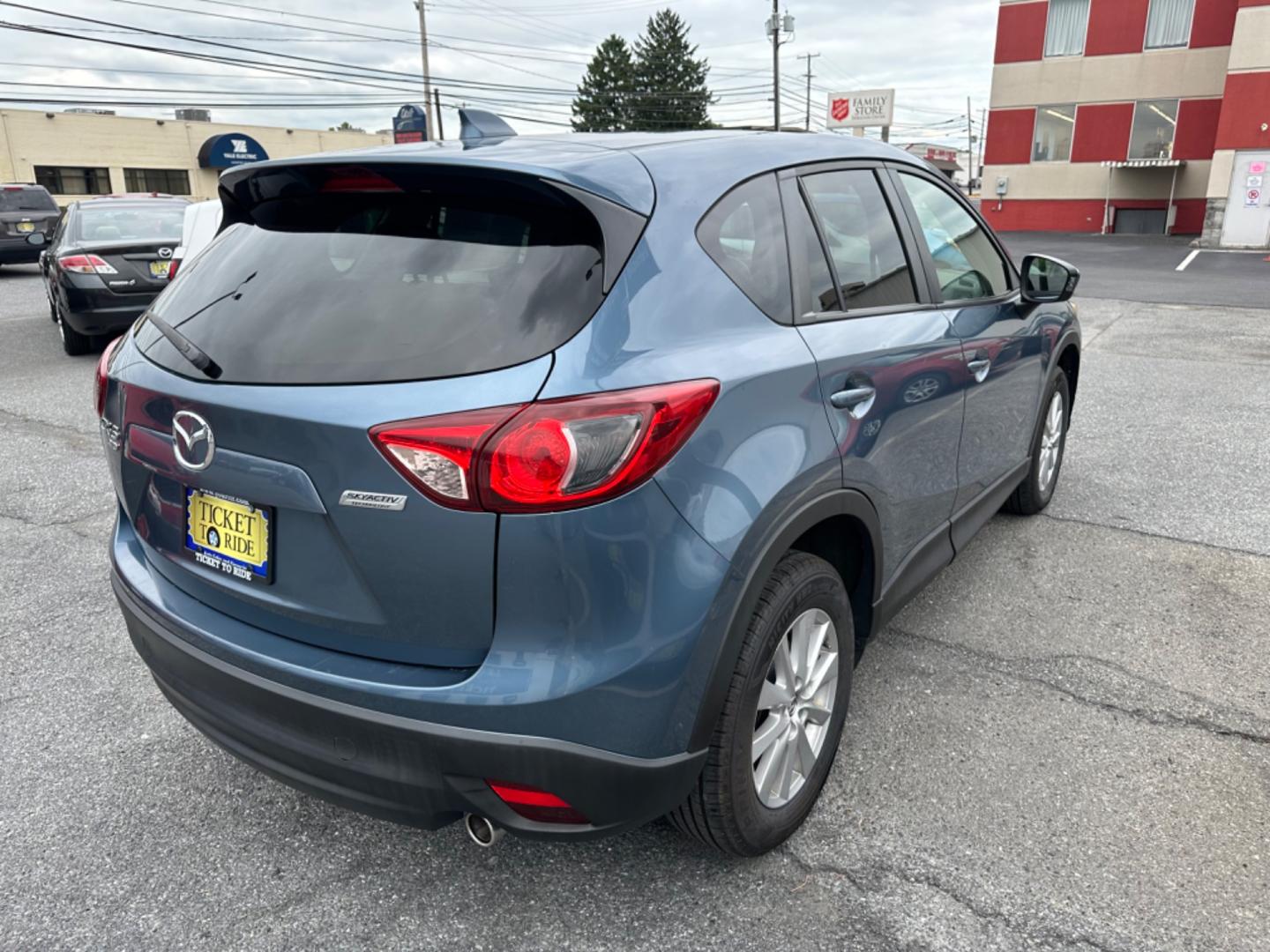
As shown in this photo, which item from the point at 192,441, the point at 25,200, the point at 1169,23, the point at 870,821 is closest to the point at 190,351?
the point at 192,441

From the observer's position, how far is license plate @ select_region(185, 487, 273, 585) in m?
1.94

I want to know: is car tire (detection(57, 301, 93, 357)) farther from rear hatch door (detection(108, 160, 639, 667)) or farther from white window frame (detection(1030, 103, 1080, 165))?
white window frame (detection(1030, 103, 1080, 165))

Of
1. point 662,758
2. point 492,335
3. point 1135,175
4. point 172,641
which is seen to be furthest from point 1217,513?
point 1135,175

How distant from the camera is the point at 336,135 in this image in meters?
54.8

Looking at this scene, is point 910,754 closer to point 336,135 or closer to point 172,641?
point 172,641

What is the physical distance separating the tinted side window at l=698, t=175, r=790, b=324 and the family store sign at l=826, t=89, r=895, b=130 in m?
38.2

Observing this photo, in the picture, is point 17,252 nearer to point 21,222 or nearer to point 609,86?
point 21,222

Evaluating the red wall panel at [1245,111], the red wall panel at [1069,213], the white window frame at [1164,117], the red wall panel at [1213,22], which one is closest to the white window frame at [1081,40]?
the white window frame at [1164,117]

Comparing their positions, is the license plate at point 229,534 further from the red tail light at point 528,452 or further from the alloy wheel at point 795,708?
the alloy wheel at point 795,708

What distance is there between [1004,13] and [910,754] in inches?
1335

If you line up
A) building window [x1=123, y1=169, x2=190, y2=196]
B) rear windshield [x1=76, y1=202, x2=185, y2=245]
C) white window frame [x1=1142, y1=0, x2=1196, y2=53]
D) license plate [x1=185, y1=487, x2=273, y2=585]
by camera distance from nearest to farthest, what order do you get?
1. license plate [x1=185, y1=487, x2=273, y2=585]
2. rear windshield [x1=76, y1=202, x2=185, y2=245]
3. white window frame [x1=1142, y1=0, x2=1196, y2=53]
4. building window [x1=123, y1=169, x2=190, y2=196]

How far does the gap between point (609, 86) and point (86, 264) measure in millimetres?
65209

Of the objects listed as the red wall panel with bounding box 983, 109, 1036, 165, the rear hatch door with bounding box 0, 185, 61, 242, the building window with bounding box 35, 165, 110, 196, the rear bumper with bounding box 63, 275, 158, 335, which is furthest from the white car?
the building window with bounding box 35, 165, 110, 196

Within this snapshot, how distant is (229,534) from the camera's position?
6.59ft
